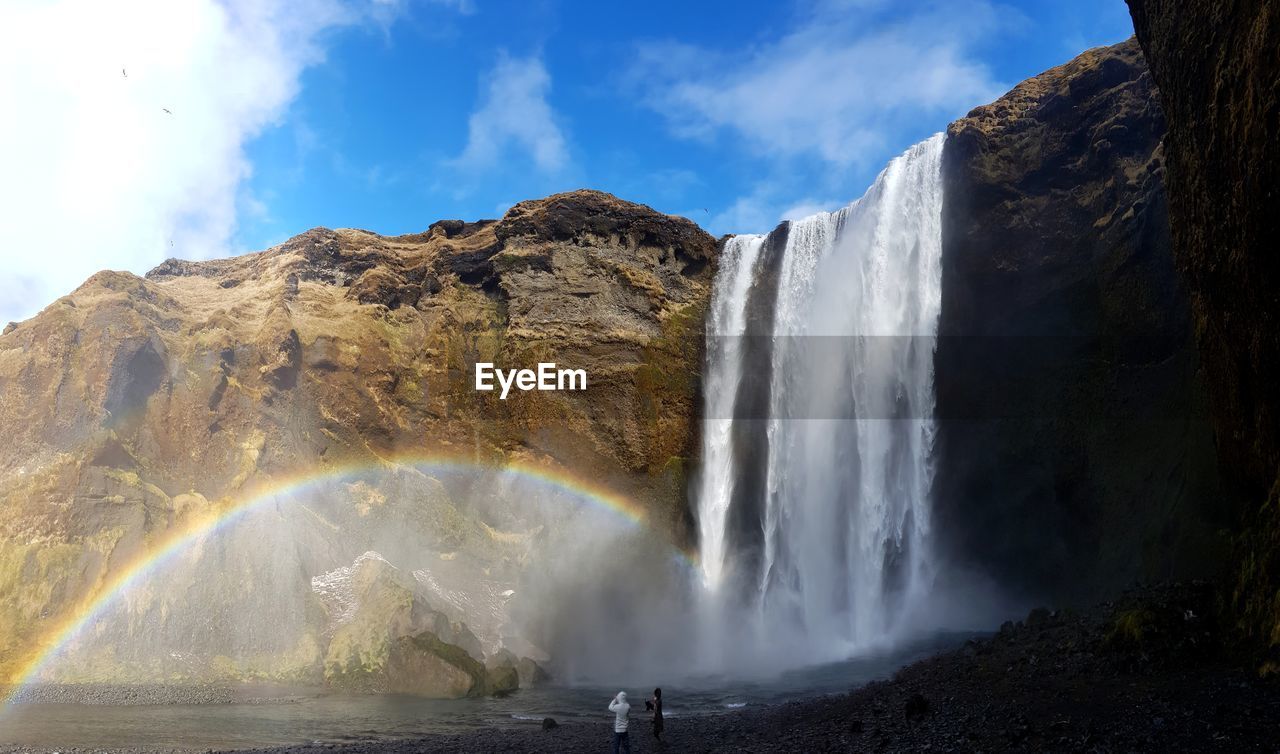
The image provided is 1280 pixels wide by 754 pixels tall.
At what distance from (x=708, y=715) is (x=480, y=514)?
2166 centimetres

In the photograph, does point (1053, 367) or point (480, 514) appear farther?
point (480, 514)

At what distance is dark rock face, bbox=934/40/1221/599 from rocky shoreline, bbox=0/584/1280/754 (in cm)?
779

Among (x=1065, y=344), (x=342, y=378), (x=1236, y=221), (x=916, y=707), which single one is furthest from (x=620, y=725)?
(x=342, y=378)

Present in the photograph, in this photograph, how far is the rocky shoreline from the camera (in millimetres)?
12828

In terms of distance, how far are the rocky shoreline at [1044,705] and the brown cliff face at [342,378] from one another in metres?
18.6

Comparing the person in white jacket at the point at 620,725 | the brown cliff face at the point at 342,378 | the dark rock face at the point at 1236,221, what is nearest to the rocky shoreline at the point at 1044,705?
the dark rock face at the point at 1236,221

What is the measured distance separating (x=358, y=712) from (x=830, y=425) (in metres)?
23.6

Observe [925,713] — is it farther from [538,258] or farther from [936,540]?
[538,258]

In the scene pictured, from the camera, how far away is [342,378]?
43812 mm

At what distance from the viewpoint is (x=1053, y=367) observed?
31891 mm

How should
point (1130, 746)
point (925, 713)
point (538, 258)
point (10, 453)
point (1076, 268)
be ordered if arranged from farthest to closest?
point (538, 258) < point (10, 453) < point (1076, 268) < point (925, 713) < point (1130, 746)

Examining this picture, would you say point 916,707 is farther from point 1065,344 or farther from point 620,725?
point 1065,344

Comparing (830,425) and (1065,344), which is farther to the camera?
(830,425)

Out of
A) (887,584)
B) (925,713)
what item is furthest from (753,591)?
(925,713)
